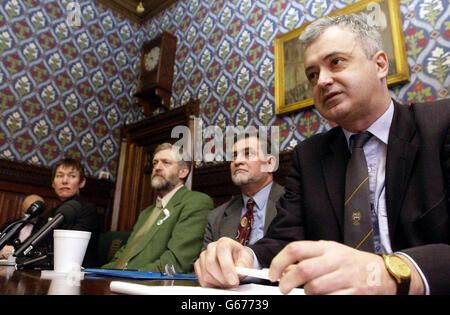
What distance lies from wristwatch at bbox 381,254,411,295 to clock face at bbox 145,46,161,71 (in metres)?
4.11

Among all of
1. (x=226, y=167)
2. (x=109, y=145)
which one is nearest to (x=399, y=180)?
(x=226, y=167)

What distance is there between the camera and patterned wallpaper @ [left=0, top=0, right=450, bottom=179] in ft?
10.7

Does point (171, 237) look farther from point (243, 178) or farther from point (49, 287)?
point (49, 287)

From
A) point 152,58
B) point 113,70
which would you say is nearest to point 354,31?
point 152,58

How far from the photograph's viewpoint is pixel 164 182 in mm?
3008

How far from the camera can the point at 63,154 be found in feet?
12.8

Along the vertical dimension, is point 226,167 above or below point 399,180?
above

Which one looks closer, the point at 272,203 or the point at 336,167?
the point at 336,167

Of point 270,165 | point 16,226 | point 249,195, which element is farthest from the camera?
point 270,165

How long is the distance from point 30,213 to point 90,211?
1.51 metres

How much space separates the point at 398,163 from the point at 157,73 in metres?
3.55

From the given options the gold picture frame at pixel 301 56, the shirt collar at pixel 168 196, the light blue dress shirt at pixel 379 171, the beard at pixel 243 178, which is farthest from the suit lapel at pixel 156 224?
the light blue dress shirt at pixel 379 171
